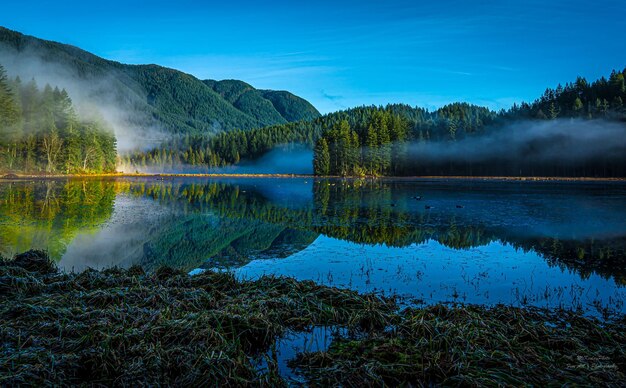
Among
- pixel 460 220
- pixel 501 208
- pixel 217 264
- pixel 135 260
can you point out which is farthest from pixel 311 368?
pixel 501 208

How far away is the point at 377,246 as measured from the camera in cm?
2095

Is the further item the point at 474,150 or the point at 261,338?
the point at 474,150

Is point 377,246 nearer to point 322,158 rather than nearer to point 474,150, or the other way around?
point 322,158

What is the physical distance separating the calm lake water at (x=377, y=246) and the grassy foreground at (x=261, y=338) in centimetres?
293

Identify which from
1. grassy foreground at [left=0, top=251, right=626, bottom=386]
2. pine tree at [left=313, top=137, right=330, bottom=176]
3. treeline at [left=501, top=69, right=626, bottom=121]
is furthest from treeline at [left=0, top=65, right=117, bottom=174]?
treeline at [left=501, top=69, right=626, bottom=121]

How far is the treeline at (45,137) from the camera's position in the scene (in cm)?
8900

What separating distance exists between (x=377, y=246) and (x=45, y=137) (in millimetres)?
98939

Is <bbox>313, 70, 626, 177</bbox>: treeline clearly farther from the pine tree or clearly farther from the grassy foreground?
the grassy foreground

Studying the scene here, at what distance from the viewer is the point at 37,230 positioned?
2348cm

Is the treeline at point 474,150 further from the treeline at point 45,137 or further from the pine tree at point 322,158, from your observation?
the treeline at point 45,137

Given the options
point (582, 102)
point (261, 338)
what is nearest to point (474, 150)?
point (582, 102)

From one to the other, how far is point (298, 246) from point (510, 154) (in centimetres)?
13661

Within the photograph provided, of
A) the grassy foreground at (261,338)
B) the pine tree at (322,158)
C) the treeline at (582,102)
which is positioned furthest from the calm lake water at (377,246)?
the treeline at (582,102)

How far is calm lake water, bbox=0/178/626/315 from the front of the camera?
553 inches
